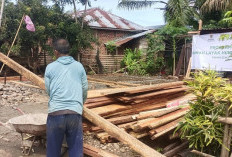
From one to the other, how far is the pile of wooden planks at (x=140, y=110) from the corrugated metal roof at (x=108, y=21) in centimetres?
1646

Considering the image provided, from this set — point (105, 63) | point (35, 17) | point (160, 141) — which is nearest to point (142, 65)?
point (105, 63)

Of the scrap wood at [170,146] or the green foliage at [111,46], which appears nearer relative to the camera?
the scrap wood at [170,146]

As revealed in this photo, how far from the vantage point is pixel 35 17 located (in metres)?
15.2

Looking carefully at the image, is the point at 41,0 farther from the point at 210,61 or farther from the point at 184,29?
the point at 210,61

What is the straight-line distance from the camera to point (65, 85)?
3.31m

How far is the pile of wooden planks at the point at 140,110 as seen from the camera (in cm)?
432

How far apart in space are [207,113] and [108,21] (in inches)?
816

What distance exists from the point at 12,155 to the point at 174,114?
302 centimetres

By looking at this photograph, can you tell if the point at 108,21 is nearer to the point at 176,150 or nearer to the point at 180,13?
the point at 180,13

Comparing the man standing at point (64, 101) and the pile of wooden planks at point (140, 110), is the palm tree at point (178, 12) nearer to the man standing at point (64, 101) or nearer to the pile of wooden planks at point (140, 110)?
the pile of wooden planks at point (140, 110)

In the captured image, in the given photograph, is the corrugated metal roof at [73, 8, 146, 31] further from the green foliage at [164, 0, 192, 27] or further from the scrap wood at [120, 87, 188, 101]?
the scrap wood at [120, 87, 188, 101]

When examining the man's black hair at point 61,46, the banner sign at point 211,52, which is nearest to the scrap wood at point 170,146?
the man's black hair at point 61,46

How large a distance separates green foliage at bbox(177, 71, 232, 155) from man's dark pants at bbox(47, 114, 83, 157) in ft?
5.11

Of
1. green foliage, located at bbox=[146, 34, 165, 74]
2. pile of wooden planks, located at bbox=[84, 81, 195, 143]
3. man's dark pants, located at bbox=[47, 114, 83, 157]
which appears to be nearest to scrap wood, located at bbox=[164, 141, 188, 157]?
pile of wooden planks, located at bbox=[84, 81, 195, 143]
